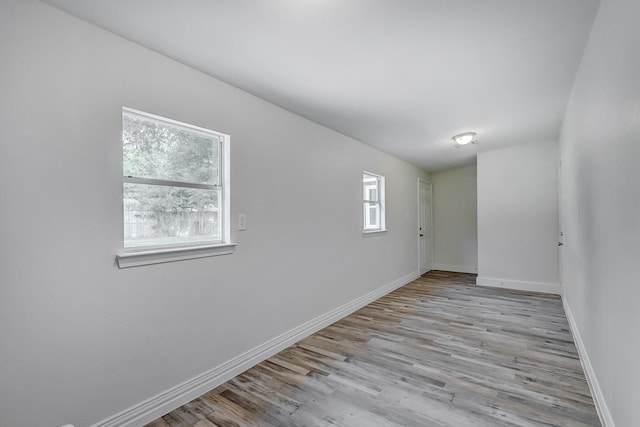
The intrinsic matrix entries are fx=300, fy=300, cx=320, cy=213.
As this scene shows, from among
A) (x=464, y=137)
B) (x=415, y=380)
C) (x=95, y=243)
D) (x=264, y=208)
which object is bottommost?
(x=415, y=380)

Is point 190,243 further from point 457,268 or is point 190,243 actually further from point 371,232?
point 457,268

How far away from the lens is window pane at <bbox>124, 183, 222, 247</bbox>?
1.91 m

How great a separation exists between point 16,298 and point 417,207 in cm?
603

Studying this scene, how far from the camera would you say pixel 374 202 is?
189 inches

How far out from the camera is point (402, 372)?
2463 mm

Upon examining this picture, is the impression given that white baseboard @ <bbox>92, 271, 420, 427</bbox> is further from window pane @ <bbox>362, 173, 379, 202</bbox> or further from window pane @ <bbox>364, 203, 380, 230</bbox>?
window pane @ <bbox>362, 173, 379, 202</bbox>

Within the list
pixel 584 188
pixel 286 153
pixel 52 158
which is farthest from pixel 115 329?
pixel 584 188

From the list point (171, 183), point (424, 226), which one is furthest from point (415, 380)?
point (424, 226)

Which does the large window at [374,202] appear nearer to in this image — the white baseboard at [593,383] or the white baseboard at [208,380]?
the white baseboard at [208,380]

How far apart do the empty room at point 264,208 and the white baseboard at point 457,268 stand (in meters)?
3.23

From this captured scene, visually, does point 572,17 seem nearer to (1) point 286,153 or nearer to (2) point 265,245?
(1) point 286,153

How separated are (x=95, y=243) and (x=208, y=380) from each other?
4.20 feet

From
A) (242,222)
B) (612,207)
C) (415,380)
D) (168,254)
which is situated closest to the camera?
(612,207)

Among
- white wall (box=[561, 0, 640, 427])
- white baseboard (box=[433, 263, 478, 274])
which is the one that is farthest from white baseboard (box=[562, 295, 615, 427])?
white baseboard (box=[433, 263, 478, 274])
